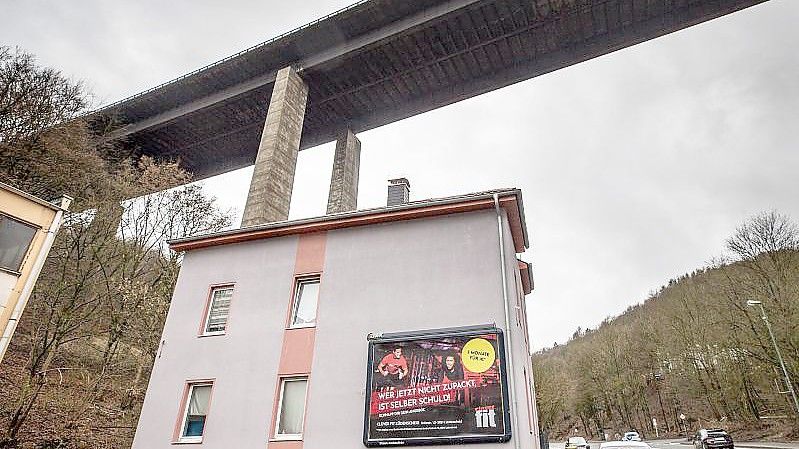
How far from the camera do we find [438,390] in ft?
28.9

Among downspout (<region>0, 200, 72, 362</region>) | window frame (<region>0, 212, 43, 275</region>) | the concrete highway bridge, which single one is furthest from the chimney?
window frame (<region>0, 212, 43, 275</region>)

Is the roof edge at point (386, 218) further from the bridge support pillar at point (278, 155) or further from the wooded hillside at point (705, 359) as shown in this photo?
the wooded hillside at point (705, 359)

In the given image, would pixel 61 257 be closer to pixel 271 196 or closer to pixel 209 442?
pixel 271 196

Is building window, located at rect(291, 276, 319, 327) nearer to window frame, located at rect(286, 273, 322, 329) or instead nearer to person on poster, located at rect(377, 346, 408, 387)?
window frame, located at rect(286, 273, 322, 329)

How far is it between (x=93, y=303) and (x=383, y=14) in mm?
16499

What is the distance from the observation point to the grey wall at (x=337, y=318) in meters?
9.52

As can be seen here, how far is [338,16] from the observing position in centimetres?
2050

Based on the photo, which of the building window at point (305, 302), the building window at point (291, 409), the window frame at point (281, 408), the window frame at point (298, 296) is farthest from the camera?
the building window at point (305, 302)

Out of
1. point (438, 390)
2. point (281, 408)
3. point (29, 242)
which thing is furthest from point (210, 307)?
point (438, 390)

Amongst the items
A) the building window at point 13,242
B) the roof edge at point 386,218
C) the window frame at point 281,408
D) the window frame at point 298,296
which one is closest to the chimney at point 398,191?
the roof edge at point 386,218

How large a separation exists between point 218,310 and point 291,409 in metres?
3.58

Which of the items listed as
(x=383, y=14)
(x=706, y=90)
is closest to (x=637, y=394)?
(x=706, y=90)

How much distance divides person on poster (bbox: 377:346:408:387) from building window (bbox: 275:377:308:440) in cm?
198

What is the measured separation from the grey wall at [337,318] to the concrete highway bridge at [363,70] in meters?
6.81
